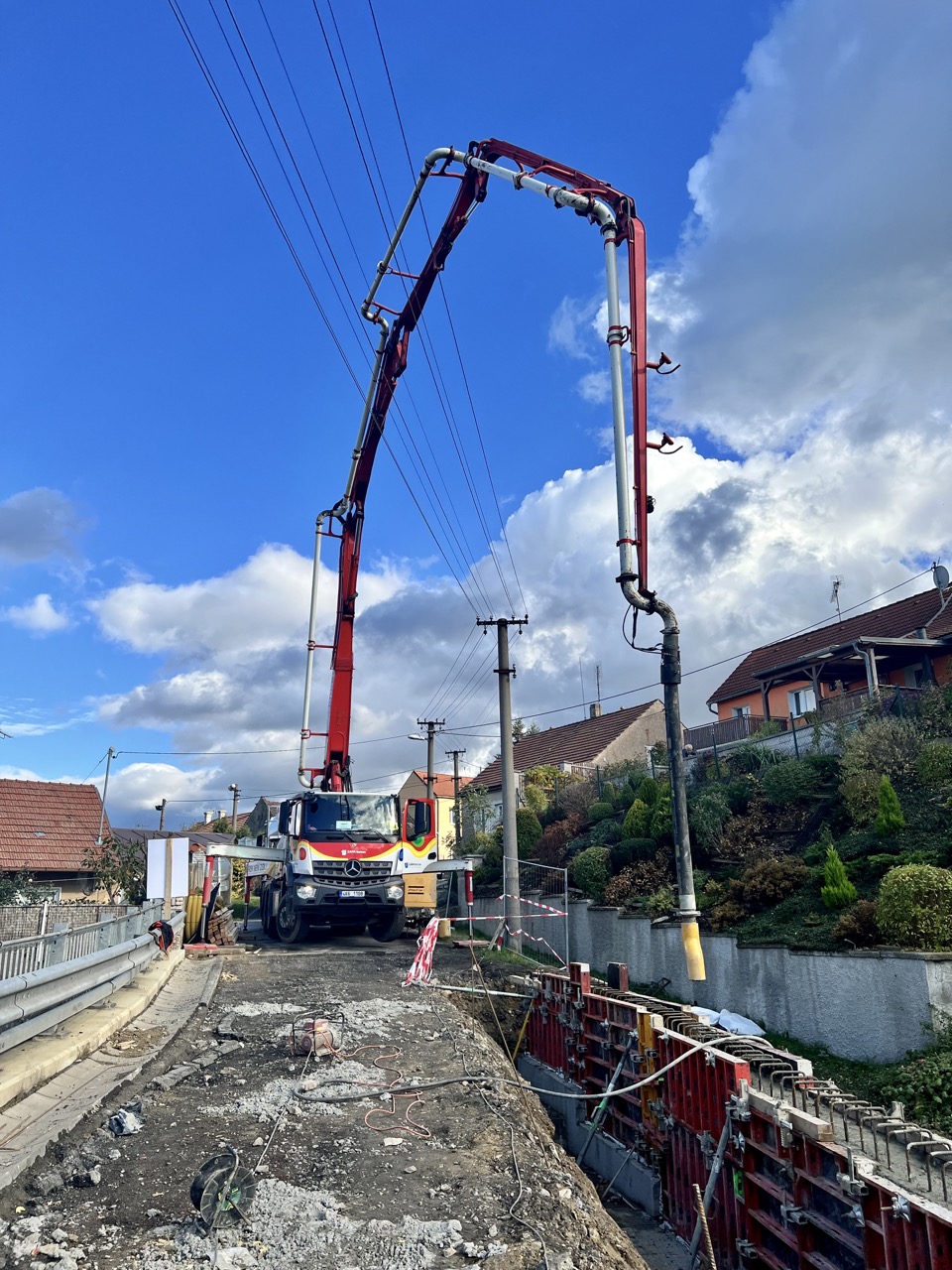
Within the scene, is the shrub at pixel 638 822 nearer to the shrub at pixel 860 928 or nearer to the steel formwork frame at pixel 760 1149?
the steel formwork frame at pixel 760 1149

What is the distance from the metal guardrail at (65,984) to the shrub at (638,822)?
1175cm

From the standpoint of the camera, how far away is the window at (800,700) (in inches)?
1192

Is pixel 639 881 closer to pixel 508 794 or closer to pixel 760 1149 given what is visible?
pixel 508 794

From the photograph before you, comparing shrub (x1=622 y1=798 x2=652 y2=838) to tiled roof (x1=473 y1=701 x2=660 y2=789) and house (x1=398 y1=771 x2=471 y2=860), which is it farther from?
tiled roof (x1=473 y1=701 x2=660 y2=789)

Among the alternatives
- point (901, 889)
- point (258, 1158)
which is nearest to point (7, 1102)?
point (258, 1158)

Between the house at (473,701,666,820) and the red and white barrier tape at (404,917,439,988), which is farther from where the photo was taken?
the house at (473,701,666,820)

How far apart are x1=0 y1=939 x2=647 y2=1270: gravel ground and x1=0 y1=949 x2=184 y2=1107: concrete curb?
0.34 metres

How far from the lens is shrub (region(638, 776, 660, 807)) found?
21219 millimetres

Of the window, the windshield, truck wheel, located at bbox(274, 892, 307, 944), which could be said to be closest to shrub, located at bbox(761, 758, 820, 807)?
the windshield

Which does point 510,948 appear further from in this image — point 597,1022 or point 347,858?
point 597,1022

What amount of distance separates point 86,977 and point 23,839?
1946 cm

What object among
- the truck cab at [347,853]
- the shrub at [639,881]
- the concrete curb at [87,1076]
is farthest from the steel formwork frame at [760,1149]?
the shrub at [639,881]

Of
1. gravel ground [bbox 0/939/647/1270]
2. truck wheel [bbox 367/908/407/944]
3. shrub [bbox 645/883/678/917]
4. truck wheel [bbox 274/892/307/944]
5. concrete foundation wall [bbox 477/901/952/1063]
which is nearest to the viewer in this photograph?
gravel ground [bbox 0/939/647/1270]

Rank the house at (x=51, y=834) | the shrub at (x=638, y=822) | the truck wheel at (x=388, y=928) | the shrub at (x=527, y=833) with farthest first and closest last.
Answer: the shrub at (x=527, y=833) < the house at (x=51, y=834) < the shrub at (x=638, y=822) < the truck wheel at (x=388, y=928)
